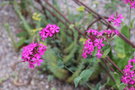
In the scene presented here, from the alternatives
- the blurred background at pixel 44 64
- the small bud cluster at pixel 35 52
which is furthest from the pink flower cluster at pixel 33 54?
the blurred background at pixel 44 64

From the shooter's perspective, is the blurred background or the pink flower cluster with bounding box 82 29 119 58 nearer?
the pink flower cluster with bounding box 82 29 119 58

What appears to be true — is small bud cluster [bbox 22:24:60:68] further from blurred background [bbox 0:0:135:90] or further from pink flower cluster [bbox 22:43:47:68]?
blurred background [bbox 0:0:135:90]

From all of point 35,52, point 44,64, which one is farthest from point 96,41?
point 44,64

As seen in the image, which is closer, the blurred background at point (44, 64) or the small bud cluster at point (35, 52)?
the small bud cluster at point (35, 52)

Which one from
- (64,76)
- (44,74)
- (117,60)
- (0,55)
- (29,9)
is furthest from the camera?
(29,9)

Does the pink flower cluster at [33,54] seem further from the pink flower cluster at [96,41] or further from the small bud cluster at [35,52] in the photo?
the pink flower cluster at [96,41]

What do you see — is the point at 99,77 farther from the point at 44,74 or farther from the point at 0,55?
the point at 0,55

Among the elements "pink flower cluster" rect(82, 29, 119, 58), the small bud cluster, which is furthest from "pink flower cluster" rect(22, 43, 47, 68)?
"pink flower cluster" rect(82, 29, 119, 58)

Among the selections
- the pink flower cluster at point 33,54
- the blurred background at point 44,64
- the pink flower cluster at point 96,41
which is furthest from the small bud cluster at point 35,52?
the blurred background at point 44,64

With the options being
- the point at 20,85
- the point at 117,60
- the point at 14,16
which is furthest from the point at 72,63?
the point at 14,16

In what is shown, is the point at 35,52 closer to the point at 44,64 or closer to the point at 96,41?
the point at 96,41

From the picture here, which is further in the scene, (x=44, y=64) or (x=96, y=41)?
(x=44, y=64)
